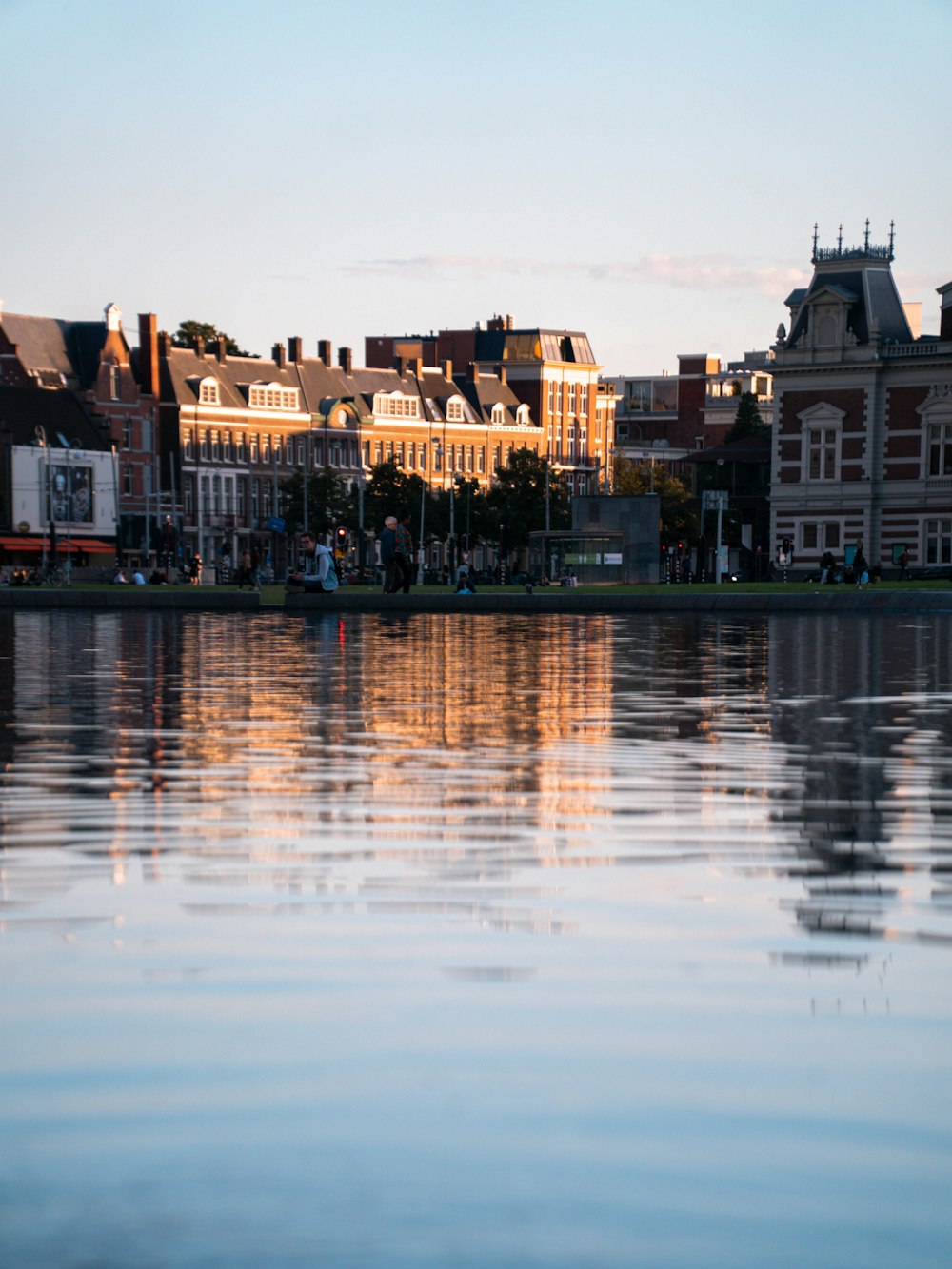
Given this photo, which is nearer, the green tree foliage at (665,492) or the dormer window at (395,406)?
the green tree foliage at (665,492)

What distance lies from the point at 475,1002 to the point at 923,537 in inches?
3251

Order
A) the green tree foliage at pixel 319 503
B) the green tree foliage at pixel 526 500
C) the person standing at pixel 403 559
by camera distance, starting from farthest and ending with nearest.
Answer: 1. the green tree foliage at pixel 526 500
2. the green tree foliage at pixel 319 503
3. the person standing at pixel 403 559

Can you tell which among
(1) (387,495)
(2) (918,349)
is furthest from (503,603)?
(1) (387,495)

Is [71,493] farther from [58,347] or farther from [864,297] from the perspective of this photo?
[864,297]

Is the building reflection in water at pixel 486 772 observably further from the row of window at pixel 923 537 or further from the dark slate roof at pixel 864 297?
the dark slate roof at pixel 864 297

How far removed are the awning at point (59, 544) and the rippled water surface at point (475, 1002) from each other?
9881 centimetres

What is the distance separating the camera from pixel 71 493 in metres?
113

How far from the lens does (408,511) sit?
12838 centimetres

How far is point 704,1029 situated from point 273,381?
128 metres

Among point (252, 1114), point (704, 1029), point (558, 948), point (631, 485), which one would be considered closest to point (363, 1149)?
point (252, 1114)

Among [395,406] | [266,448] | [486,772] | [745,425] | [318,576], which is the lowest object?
[486,772]

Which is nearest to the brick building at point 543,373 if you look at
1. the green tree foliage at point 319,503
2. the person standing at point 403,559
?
the green tree foliage at point 319,503

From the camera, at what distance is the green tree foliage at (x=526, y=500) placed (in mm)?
135125

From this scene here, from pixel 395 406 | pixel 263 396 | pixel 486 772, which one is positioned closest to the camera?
pixel 486 772
